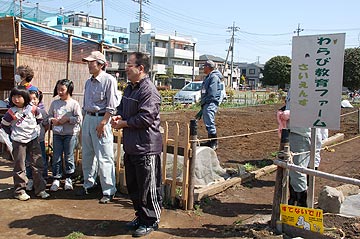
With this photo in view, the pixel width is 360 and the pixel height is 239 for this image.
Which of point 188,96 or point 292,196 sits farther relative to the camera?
point 188,96

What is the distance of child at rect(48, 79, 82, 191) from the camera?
16.4 feet

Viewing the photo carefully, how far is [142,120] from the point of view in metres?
3.57

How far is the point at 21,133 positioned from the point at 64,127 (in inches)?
23.0

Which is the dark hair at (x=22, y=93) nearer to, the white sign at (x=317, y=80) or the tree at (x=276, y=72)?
the white sign at (x=317, y=80)

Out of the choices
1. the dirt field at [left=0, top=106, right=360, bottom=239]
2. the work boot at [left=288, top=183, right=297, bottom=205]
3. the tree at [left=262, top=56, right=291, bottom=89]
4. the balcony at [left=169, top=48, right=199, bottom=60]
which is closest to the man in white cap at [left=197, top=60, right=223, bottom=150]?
the dirt field at [left=0, top=106, right=360, bottom=239]

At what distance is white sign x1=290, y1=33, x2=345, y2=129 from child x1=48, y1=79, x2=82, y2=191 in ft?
9.86

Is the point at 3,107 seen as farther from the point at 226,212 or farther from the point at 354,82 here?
the point at 354,82

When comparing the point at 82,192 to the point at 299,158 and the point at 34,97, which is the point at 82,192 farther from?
the point at 299,158

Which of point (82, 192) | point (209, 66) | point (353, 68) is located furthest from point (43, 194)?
point (353, 68)

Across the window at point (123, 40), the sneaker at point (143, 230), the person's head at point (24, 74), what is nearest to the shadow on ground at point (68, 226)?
the sneaker at point (143, 230)

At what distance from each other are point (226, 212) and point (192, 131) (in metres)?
1.15

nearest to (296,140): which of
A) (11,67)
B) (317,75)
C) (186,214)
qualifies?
(317,75)

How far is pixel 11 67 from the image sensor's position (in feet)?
27.9

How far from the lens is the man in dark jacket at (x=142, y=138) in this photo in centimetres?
366
